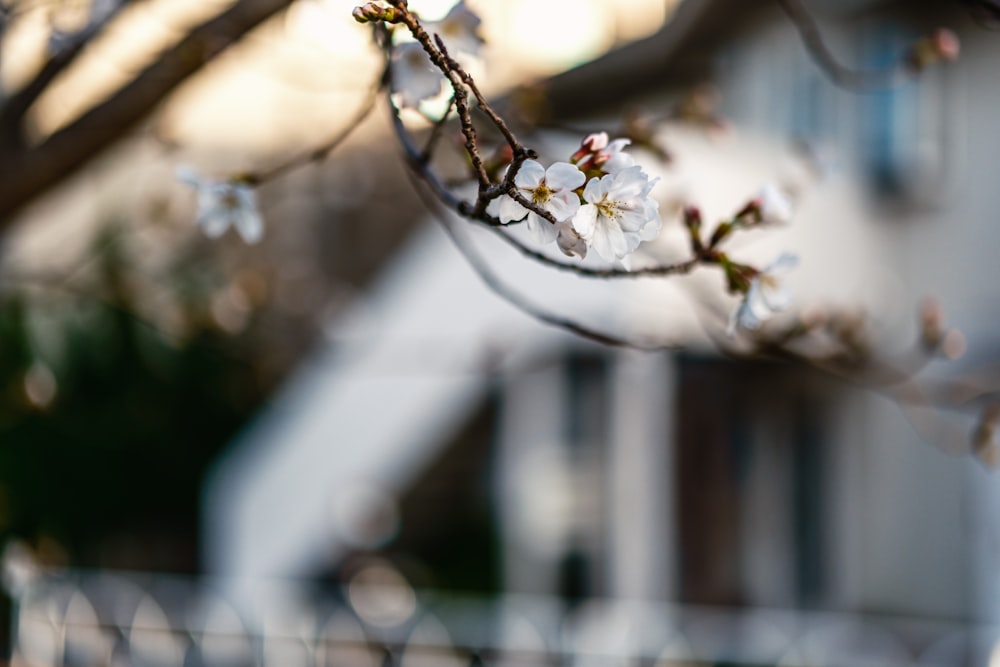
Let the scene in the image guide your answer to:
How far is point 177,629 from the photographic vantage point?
11.8 feet

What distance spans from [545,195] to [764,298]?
16.0 inches

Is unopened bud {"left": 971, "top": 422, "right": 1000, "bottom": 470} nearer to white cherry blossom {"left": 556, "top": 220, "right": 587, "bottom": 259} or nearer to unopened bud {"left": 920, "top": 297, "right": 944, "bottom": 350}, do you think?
unopened bud {"left": 920, "top": 297, "right": 944, "bottom": 350}

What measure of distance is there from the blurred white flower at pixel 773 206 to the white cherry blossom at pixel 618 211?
44 cm

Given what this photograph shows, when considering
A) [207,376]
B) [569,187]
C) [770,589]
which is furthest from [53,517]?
[569,187]

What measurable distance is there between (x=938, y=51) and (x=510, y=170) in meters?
1.21

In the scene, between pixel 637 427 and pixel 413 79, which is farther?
pixel 637 427

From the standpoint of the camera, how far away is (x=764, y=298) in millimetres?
1115

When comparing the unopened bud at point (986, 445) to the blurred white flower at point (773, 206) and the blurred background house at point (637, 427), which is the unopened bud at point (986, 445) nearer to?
the blurred white flower at point (773, 206)

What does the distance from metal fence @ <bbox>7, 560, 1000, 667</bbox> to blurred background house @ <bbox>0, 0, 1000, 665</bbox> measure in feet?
0.21

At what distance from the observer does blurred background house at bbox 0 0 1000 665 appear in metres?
4.98

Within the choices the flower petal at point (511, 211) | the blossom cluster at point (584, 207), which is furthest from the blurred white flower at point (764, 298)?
the flower petal at point (511, 211)

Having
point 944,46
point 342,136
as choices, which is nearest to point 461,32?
point 342,136

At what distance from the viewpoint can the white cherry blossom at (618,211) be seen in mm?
816

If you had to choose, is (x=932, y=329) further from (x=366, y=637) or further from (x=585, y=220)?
(x=366, y=637)
